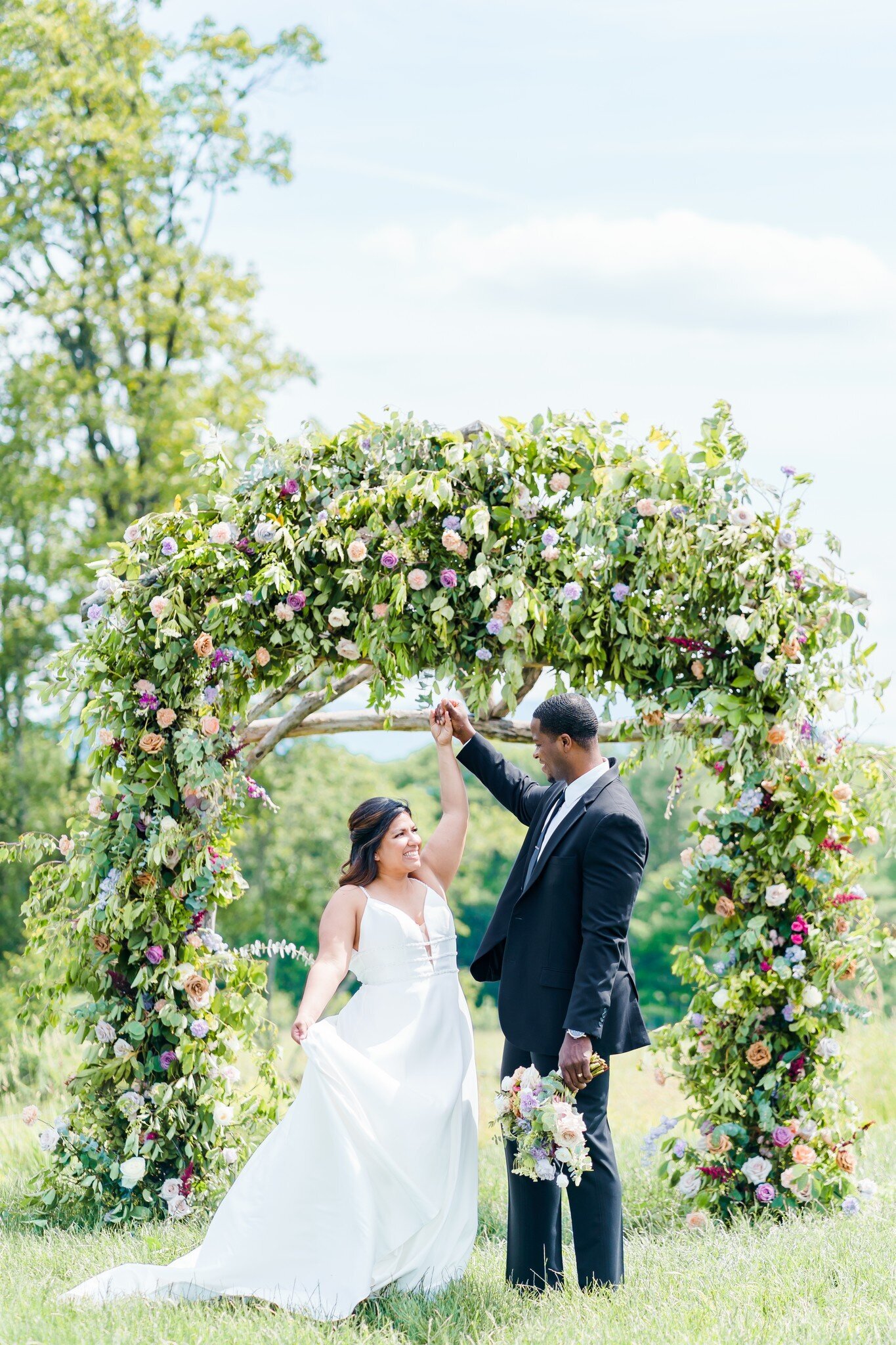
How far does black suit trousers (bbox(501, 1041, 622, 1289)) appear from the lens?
4.07 m

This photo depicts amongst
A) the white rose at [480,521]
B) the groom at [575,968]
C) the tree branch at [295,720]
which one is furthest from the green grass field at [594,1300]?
the white rose at [480,521]

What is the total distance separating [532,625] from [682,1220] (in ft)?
9.06

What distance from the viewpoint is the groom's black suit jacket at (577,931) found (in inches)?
157

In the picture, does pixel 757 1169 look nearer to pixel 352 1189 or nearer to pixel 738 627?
pixel 352 1189

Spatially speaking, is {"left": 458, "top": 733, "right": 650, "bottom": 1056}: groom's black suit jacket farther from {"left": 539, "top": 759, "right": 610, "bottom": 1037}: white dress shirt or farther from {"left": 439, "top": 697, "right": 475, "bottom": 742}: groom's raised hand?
{"left": 439, "top": 697, "right": 475, "bottom": 742}: groom's raised hand

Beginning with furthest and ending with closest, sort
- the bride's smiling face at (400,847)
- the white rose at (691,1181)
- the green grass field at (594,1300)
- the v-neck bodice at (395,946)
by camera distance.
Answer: the white rose at (691,1181) → the bride's smiling face at (400,847) → the v-neck bodice at (395,946) → the green grass field at (594,1300)

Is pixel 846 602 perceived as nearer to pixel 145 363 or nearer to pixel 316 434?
pixel 316 434

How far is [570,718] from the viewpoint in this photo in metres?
4.21

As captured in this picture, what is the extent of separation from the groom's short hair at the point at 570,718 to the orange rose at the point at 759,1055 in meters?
1.98

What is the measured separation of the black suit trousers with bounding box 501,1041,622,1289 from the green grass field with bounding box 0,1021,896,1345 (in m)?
0.09

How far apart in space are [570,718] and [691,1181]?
98.1 inches

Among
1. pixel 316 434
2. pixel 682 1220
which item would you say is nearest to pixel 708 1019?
pixel 682 1220

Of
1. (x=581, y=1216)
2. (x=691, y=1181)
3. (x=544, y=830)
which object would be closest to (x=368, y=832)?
(x=544, y=830)

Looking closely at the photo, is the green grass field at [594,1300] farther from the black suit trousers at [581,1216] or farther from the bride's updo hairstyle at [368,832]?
the bride's updo hairstyle at [368,832]
